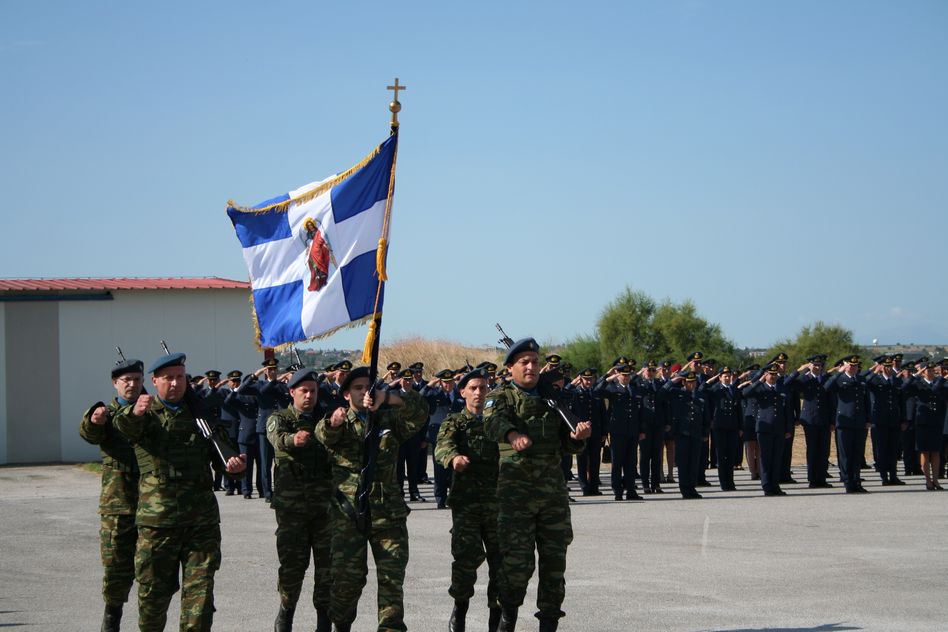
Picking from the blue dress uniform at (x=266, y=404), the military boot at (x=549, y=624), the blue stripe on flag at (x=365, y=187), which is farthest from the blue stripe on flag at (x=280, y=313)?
the blue dress uniform at (x=266, y=404)

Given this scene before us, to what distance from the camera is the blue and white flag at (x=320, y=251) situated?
28.6 ft

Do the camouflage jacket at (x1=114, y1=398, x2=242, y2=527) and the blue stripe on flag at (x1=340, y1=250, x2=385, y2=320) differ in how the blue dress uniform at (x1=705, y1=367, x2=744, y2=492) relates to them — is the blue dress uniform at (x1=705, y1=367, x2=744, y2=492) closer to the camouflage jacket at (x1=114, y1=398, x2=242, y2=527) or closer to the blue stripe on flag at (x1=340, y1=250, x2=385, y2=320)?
the blue stripe on flag at (x1=340, y1=250, x2=385, y2=320)

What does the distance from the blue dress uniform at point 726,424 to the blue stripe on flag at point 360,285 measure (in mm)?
10996

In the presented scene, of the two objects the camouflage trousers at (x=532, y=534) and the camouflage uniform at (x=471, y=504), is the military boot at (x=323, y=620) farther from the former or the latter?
the camouflage trousers at (x=532, y=534)

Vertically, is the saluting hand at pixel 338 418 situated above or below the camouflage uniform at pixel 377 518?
above

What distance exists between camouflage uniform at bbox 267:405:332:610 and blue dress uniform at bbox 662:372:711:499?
32.4ft

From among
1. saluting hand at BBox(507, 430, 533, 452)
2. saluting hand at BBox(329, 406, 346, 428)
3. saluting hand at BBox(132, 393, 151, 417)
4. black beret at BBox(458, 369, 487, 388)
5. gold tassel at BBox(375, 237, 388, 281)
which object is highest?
gold tassel at BBox(375, 237, 388, 281)

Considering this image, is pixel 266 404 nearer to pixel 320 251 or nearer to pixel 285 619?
pixel 320 251

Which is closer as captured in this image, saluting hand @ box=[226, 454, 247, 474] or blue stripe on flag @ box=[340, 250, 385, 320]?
saluting hand @ box=[226, 454, 247, 474]

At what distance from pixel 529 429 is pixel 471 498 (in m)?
0.78

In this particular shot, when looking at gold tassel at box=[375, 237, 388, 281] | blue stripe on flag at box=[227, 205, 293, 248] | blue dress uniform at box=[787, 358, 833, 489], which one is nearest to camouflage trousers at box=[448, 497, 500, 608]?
gold tassel at box=[375, 237, 388, 281]

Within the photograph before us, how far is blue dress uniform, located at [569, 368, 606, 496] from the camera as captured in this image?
17.7 meters

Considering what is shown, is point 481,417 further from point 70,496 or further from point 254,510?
point 70,496

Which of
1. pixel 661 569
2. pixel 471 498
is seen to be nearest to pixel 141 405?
pixel 471 498
